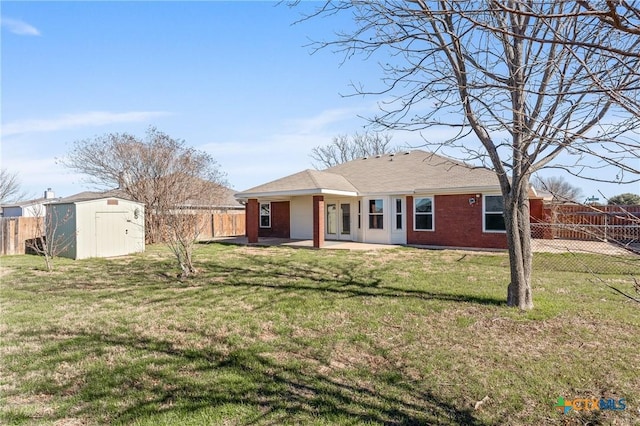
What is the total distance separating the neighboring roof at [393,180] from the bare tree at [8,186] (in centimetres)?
2058

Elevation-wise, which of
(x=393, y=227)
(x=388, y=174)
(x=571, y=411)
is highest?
(x=388, y=174)

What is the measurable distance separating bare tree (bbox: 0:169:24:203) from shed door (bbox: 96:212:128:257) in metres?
17.9

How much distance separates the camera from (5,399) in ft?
11.0

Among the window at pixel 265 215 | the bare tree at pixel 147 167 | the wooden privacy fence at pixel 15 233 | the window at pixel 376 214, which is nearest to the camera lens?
the wooden privacy fence at pixel 15 233

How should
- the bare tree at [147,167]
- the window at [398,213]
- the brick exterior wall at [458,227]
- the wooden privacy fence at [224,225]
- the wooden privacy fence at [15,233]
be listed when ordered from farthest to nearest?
the wooden privacy fence at [224,225] → the bare tree at [147,167] → the window at [398,213] → the wooden privacy fence at [15,233] → the brick exterior wall at [458,227]

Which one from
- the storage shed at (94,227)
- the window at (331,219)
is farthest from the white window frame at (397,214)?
the storage shed at (94,227)

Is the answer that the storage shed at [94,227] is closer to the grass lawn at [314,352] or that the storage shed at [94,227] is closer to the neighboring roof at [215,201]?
the neighboring roof at [215,201]

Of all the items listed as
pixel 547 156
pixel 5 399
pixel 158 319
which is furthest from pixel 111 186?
pixel 547 156

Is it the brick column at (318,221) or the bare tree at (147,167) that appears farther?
the bare tree at (147,167)

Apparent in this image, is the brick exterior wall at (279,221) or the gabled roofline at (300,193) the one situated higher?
the gabled roofline at (300,193)

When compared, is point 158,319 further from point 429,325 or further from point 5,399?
point 429,325

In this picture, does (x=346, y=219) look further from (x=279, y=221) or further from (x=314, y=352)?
(x=314, y=352)

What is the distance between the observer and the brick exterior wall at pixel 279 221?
20266 millimetres

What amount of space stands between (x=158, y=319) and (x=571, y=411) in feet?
17.7
